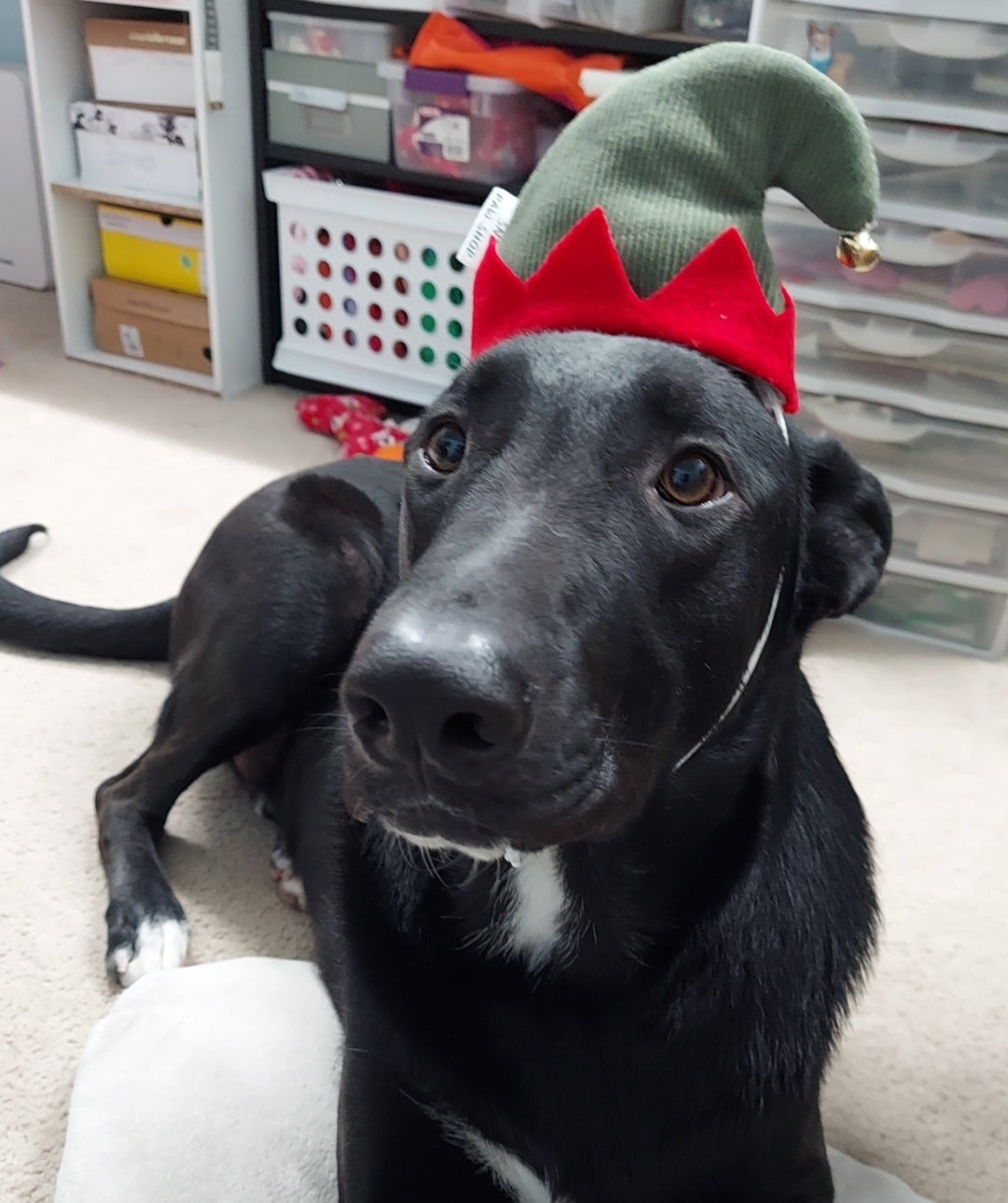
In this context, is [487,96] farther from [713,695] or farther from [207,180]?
[713,695]

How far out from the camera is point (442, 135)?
2535 millimetres

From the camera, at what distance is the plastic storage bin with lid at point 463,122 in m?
2.46

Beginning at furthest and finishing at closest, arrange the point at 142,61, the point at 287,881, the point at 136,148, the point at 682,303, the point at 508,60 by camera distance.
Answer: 1. the point at 136,148
2. the point at 142,61
3. the point at 508,60
4. the point at 287,881
5. the point at 682,303

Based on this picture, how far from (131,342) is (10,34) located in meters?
1.41

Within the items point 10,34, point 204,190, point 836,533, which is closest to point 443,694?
point 836,533

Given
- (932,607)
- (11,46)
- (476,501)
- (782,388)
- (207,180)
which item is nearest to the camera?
(476,501)

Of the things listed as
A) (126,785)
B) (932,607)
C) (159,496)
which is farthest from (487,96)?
(126,785)

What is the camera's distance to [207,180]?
8.87ft

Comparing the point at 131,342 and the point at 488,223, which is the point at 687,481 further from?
the point at 131,342

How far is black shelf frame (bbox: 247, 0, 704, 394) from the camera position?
2.30 meters

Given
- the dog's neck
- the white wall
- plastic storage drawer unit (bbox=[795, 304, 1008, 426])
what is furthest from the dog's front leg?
the white wall

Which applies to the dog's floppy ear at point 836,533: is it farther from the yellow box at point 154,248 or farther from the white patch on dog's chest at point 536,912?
the yellow box at point 154,248

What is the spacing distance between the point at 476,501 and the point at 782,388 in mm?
271

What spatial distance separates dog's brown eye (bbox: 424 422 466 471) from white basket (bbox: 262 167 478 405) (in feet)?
5.81
